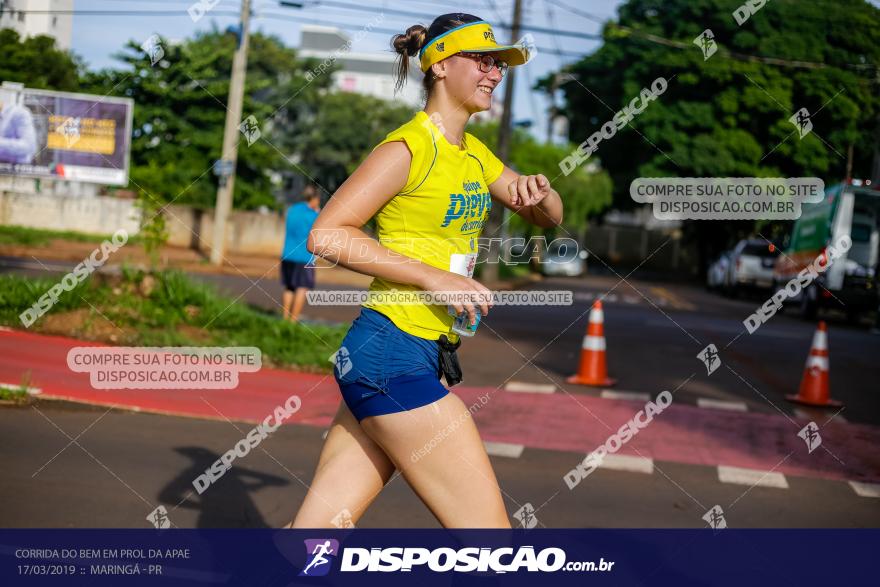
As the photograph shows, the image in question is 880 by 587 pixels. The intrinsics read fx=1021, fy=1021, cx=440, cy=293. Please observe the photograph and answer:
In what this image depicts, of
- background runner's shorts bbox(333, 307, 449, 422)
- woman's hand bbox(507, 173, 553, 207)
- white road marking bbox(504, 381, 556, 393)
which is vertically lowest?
white road marking bbox(504, 381, 556, 393)

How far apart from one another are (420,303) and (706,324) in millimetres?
16868

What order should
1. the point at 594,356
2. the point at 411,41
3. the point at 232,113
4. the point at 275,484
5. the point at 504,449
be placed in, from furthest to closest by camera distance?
the point at 232,113
the point at 594,356
the point at 504,449
the point at 275,484
the point at 411,41

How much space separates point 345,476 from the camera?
9.11 ft

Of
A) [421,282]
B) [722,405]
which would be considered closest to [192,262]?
[722,405]

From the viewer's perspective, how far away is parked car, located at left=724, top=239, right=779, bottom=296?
3275 cm

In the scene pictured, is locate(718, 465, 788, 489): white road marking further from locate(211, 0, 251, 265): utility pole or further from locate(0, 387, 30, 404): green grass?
locate(211, 0, 251, 265): utility pole

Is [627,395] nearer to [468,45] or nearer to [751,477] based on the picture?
[751,477]

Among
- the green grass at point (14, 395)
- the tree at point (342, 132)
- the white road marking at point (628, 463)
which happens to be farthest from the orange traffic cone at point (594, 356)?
the tree at point (342, 132)

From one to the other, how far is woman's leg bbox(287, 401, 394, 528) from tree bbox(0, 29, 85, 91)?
27.6 metres

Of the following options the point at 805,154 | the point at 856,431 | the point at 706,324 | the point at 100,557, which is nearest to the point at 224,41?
the point at 805,154

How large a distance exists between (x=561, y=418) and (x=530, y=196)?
571 centimetres

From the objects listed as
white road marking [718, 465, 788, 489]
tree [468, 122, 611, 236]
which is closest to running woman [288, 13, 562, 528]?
white road marking [718, 465, 788, 489]

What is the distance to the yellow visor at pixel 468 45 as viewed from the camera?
2.74 metres

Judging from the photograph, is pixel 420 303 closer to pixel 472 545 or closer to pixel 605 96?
pixel 472 545
